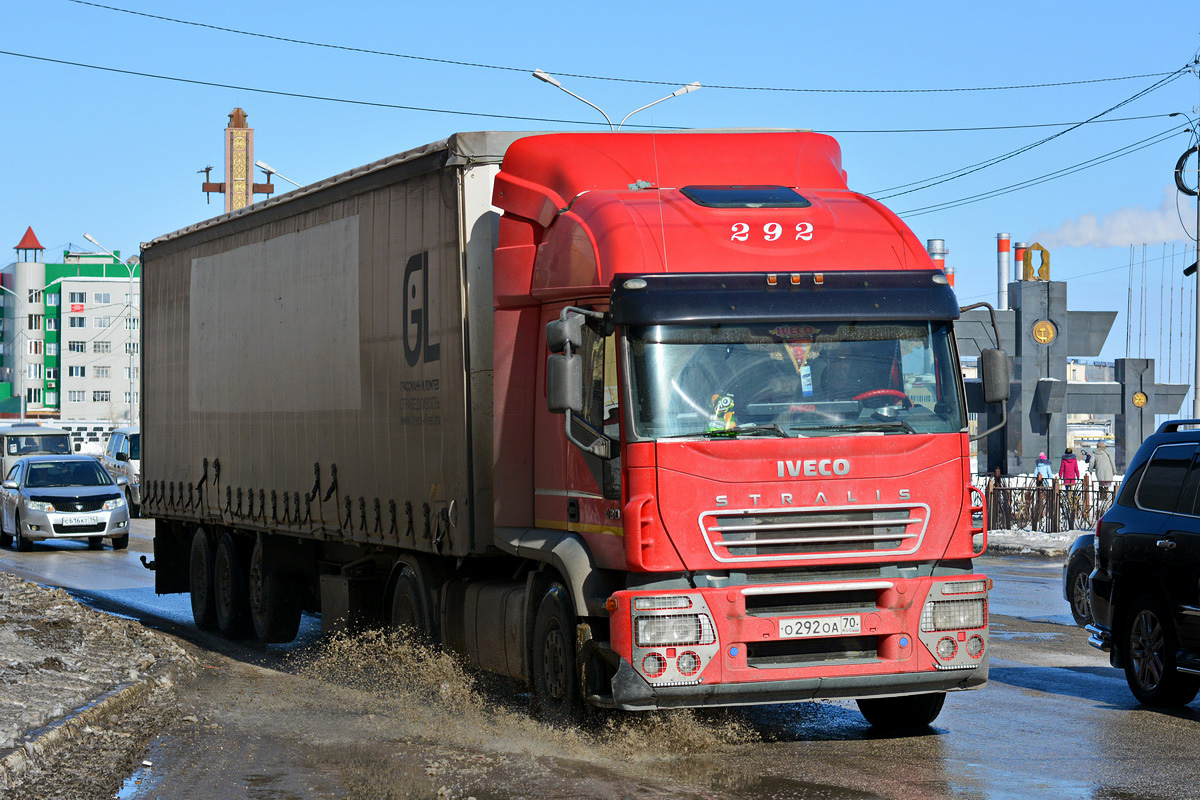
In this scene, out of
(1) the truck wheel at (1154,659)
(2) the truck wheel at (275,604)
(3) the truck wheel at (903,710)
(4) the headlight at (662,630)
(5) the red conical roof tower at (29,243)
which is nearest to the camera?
(4) the headlight at (662,630)

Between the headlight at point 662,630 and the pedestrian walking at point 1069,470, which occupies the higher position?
the headlight at point 662,630

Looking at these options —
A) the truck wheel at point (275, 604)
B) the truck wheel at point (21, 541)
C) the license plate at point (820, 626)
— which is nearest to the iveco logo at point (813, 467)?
the license plate at point (820, 626)

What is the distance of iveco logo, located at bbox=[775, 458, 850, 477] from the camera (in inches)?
348

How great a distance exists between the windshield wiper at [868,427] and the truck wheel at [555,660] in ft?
5.86

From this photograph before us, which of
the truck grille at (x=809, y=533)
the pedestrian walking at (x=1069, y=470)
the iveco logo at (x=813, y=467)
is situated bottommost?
the pedestrian walking at (x=1069, y=470)

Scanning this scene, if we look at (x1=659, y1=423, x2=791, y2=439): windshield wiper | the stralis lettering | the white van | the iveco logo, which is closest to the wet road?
the stralis lettering

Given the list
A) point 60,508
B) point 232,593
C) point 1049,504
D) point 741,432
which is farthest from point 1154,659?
point 60,508

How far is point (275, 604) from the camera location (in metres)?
15.3

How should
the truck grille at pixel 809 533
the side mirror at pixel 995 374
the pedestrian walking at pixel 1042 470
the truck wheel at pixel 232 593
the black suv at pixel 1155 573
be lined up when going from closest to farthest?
the truck grille at pixel 809 533 < the side mirror at pixel 995 374 < the black suv at pixel 1155 573 < the truck wheel at pixel 232 593 < the pedestrian walking at pixel 1042 470

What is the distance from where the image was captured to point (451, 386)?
11.1 metres

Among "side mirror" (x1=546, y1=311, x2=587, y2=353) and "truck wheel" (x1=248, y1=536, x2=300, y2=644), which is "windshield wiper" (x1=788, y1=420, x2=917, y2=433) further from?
"truck wheel" (x1=248, y1=536, x2=300, y2=644)

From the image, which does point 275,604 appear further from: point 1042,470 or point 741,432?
point 1042,470

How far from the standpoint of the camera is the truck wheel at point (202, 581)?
1681 centimetres

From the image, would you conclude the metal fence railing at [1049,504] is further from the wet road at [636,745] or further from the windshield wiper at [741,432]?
the windshield wiper at [741,432]
